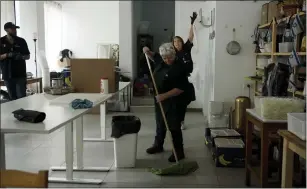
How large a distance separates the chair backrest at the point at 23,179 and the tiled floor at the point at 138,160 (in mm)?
927

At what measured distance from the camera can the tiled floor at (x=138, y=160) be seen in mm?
3021

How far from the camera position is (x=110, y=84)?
3.52 meters

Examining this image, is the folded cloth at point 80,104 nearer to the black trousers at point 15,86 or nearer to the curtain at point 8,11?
the black trousers at point 15,86

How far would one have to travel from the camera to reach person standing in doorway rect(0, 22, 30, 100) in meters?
2.16

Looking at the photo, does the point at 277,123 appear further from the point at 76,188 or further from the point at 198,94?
the point at 198,94

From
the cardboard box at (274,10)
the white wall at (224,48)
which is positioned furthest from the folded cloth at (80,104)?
the white wall at (224,48)

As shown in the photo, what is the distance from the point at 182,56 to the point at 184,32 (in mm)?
1974

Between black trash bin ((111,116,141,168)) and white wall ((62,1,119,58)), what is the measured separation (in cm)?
529

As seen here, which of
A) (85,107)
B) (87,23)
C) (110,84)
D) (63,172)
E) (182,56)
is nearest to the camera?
(85,107)

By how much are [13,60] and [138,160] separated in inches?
70.3

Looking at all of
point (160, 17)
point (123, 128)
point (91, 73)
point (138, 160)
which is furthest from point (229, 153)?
point (160, 17)

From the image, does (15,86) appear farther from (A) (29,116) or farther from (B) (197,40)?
(B) (197,40)

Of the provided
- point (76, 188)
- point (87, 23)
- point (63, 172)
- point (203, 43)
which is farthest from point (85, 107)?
point (87, 23)

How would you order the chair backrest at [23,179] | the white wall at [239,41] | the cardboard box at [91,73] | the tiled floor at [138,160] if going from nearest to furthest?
the chair backrest at [23,179] < the tiled floor at [138,160] < the cardboard box at [91,73] < the white wall at [239,41]
